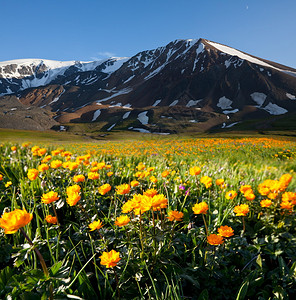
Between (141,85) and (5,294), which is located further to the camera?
(141,85)

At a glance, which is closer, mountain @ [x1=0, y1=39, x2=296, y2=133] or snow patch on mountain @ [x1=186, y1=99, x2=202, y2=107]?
mountain @ [x1=0, y1=39, x2=296, y2=133]

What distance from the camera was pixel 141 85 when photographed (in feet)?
574

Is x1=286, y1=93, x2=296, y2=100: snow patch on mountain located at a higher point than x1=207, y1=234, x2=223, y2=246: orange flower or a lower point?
higher

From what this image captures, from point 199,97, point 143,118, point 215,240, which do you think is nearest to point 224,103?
point 199,97

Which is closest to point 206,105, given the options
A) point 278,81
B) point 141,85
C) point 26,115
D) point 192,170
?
point 278,81

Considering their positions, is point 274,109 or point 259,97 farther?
point 259,97

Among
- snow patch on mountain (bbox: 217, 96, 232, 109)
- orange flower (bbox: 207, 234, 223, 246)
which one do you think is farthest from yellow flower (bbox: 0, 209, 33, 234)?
snow patch on mountain (bbox: 217, 96, 232, 109)

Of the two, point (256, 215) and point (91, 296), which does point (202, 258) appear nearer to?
point (91, 296)

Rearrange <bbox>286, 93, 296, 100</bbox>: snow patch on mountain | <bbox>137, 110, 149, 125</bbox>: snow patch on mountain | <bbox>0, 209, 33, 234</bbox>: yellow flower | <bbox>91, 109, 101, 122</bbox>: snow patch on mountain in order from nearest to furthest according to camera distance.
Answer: <bbox>0, 209, 33, 234</bbox>: yellow flower
<bbox>137, 110, 149, 125</bbox>: snow patch on mountain
<bbox>286, 93, 296, 100</bbox>: snow patch on mountain
<bbox>91, 109, 101, 122</bbox>: snow patch on mountain

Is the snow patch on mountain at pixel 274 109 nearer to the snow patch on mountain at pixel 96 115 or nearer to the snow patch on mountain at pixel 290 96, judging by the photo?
the snow patch on mountain at pixel 290 96

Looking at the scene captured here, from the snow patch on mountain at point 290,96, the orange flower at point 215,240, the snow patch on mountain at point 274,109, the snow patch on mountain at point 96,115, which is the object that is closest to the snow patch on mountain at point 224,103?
the snow patch on mountain at point 274,109

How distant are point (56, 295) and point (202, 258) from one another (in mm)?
1119

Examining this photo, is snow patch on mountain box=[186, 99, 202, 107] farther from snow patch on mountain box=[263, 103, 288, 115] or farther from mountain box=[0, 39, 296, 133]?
snow patch on mountain box=[263, 103, 288, 115]

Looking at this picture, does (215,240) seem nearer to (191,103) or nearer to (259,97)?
(191,103)
